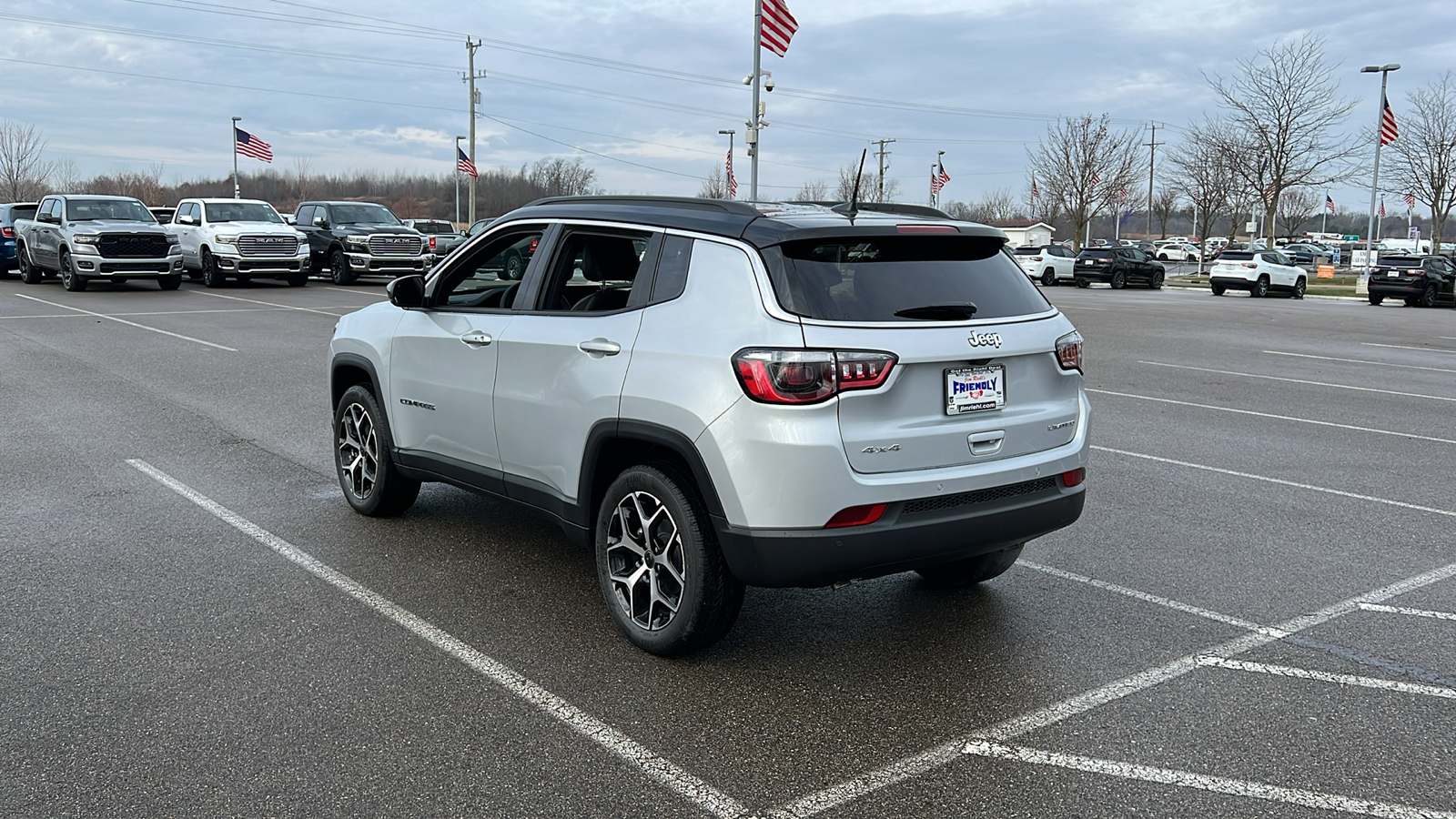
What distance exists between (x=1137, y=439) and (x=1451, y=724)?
554 centimetres

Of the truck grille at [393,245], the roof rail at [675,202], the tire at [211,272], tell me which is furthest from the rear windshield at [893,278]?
the truck grille at [393,245]

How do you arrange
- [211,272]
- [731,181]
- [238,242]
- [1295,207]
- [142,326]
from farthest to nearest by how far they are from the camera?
[1295,207] → [731,181] → [211,272] → [238,242] → [142,326]

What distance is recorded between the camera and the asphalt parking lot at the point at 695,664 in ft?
11.3

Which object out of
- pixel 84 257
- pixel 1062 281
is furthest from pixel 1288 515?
pixel 1062 281

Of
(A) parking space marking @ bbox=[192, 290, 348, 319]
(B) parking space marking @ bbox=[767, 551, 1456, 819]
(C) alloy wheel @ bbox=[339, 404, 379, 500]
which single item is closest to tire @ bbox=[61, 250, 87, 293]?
(A) parking space marking @ bbox=[192, 290, 348, 319]

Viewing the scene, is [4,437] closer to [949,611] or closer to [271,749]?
[271,749]

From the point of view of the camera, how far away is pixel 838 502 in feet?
12.7

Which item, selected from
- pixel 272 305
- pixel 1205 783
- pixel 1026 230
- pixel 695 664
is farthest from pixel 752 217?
pixel 1026 230

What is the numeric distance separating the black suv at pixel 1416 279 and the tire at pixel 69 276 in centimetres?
3489

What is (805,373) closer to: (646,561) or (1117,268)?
(646,561)

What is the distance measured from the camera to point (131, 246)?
2433 centimetres

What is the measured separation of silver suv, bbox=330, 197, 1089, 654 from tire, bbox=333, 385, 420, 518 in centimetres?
117

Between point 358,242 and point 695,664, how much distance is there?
2616 centimetres

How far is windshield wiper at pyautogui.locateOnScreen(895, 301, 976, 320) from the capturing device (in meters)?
4.12
